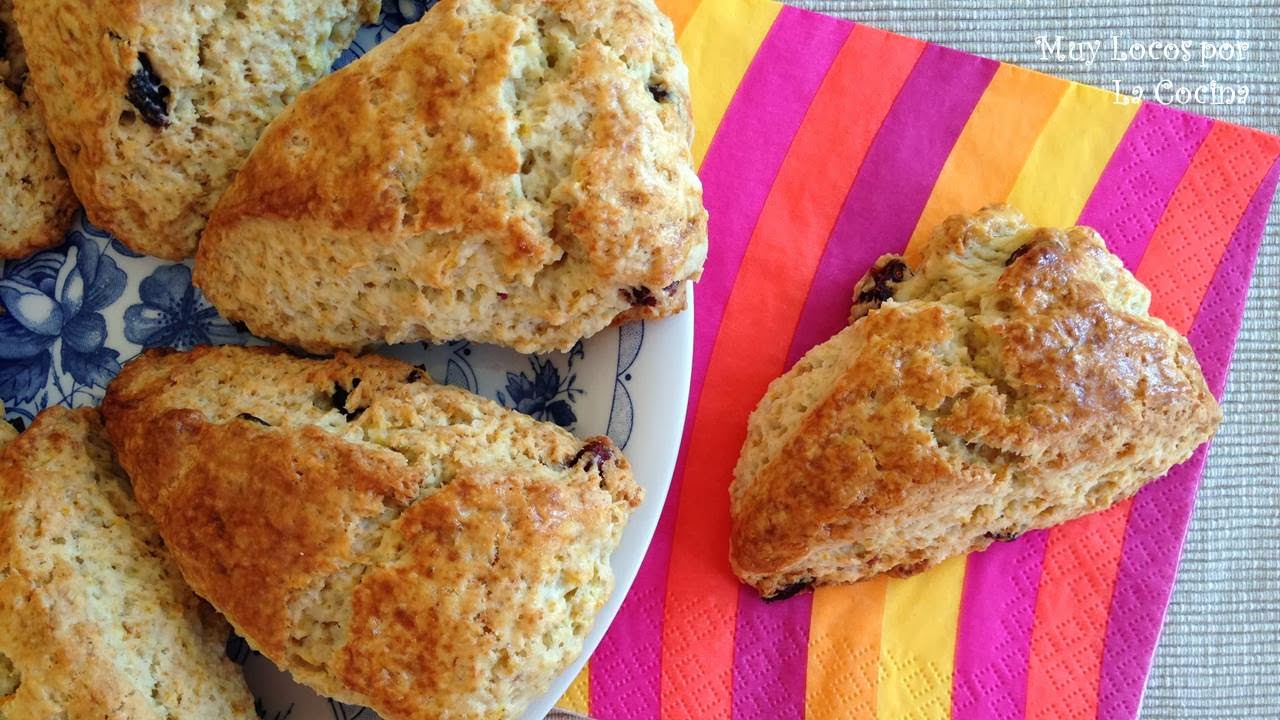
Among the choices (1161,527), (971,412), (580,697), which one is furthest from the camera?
(1161,527)

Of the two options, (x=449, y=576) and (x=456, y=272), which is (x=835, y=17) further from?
(x=449, y=576)

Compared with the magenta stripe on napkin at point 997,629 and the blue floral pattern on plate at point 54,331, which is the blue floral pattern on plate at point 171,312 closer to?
the blue floral pattern on plate at point 54,331

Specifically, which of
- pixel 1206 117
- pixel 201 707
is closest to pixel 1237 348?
pixel 1206 117

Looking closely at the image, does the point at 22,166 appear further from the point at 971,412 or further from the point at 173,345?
the point at 971,412

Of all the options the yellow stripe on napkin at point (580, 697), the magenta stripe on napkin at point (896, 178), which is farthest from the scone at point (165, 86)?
the yellow stripe on napkin at point (580, 697)

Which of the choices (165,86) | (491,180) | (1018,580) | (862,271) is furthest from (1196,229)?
(165,86)

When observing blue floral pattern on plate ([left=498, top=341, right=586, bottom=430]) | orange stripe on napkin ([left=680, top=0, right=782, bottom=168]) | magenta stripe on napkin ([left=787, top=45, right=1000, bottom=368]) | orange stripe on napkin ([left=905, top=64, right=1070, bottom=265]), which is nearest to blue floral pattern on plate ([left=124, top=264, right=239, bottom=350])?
blue floral pattern on plate ([left=498, top=341, right=586, bottom=430])
